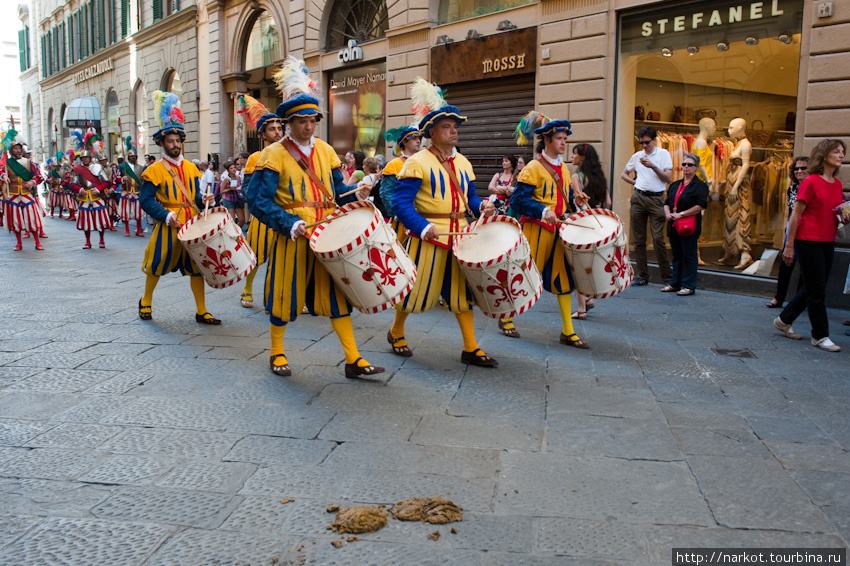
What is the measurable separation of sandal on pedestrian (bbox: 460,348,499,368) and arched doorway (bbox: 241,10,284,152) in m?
15.1

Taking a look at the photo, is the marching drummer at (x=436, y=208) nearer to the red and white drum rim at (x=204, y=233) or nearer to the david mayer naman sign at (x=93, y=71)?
the red and white drum rim at (x=204, y=233)

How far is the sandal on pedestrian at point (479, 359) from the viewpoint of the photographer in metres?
5.42

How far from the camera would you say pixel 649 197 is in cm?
990

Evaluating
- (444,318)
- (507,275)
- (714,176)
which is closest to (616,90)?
(714,176)

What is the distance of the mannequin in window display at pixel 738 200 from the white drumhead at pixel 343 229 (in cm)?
672

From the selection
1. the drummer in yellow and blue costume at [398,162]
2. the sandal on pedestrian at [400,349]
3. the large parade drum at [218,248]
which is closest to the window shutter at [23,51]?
the drummer in yellow and blue costume at [398,162]

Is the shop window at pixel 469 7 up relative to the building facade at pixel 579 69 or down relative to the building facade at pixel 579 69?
up

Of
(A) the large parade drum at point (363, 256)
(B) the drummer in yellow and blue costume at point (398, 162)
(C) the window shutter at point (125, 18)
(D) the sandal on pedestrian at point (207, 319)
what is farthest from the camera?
(C) the window shutter at point (125, 18)

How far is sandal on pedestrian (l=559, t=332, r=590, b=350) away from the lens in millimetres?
6117

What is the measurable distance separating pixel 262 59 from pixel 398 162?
48.9 feet

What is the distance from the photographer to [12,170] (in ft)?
46.8

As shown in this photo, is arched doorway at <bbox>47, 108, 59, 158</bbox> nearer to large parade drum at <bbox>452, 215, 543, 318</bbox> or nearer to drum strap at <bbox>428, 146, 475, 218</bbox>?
drum strap at <bbox>428, 146, 475, 218</bbox>

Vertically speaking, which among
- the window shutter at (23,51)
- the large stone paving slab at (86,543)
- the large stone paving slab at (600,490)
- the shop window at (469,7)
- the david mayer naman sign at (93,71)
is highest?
the window shutter at (23,51)

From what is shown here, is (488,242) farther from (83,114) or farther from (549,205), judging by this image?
(83,114)
